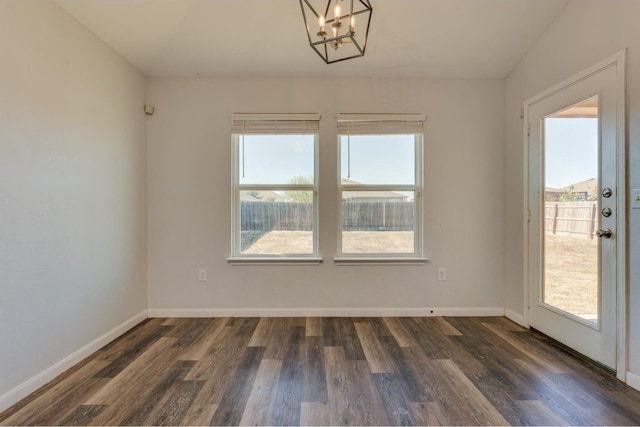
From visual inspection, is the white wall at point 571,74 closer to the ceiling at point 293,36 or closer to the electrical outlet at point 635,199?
the electrical outlet at point 635,199

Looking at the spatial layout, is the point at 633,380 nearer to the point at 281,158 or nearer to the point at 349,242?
the point at 349,242

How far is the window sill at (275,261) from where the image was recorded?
290 cm

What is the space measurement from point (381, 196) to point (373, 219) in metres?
0.25

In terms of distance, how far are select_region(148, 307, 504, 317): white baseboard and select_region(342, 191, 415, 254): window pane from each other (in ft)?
1.96

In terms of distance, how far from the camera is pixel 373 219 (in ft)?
9.83

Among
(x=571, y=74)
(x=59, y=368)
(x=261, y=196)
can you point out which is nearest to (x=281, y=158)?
(x=261, y=196)

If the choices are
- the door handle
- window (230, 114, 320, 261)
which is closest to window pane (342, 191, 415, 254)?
window (230, 114, 320, 261)

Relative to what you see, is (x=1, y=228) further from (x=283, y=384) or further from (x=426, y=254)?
(x=426, y=254)

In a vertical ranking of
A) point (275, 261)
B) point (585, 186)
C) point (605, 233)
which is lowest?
point (275, 261)

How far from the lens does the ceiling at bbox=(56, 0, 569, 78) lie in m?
2.22

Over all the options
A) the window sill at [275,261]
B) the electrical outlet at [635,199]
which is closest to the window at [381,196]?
the window sill at [275,261]

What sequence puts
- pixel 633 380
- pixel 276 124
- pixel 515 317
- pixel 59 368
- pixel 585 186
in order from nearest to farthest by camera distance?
pixel 633 380 < pixel 59 368 < pixel 585 186 < pixel 515 317 < pixel 276 124

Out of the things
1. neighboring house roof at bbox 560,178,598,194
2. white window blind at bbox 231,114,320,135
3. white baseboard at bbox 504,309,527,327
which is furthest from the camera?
white window blind at bbox 231,114,320,135

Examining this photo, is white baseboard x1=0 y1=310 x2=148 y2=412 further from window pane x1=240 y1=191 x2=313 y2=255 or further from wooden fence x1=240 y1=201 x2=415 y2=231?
wooden fence x1=240 y1=201 x2=415 y2=231
